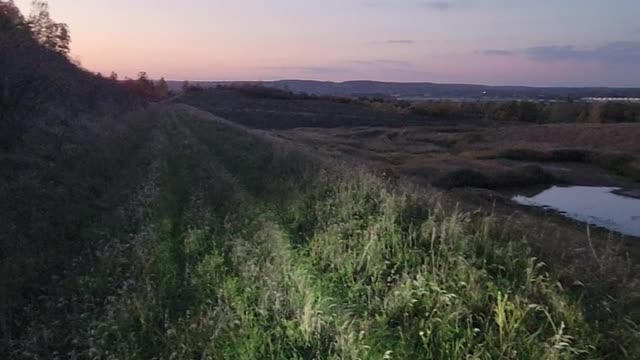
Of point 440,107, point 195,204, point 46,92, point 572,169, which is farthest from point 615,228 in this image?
point 440,107

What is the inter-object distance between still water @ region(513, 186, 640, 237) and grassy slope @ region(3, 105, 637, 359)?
45.1 feet

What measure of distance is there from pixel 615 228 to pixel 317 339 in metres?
20.0

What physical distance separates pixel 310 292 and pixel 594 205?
80.9 feet

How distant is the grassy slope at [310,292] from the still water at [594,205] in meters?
13.7

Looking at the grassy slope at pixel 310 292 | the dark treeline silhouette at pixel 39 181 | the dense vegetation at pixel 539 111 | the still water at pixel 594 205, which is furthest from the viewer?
the dense vegetation at pixel 539 111

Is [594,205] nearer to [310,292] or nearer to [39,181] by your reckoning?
Result: [39,181]

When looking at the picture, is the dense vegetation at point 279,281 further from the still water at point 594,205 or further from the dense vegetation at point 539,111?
the dense vegetation at point 539,111

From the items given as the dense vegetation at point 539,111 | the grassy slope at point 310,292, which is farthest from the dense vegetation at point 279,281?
the dense vegetation at point 539,111

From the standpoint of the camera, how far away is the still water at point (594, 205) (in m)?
25.7

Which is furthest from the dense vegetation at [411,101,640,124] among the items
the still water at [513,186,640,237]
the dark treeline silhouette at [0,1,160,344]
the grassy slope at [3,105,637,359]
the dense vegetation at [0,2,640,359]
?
A: the grassy slope at [3,105,637,359]

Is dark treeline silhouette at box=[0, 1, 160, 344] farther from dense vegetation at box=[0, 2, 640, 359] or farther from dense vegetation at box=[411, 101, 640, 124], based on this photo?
dense vegetation at box=[411, 101, 640, 124]

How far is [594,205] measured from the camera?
1193 inches

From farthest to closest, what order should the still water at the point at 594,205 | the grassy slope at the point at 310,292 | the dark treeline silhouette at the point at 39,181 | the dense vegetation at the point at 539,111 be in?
the dense vegetation at the point at 539,111, the still water at the point at 594,205, the dark treeline silhouette at the point at 39,181, the grassy slope at the point at 310,292

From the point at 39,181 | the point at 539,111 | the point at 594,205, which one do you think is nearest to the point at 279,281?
the point at 39,181
